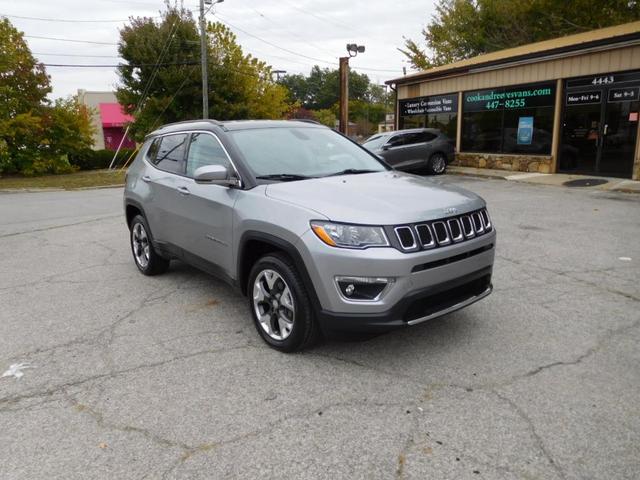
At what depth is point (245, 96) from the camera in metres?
32.2

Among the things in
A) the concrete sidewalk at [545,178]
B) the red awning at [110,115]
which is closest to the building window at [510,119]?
the concrete sidewalk at [545,178]

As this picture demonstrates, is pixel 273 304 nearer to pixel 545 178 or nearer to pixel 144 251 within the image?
pixel 144 251

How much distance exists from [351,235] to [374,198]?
44 cm

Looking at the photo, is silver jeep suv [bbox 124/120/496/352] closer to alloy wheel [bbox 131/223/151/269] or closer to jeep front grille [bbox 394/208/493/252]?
jeep front grille [bbox 394/208/493/252]

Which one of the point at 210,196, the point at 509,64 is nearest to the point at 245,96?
the point at 509,64

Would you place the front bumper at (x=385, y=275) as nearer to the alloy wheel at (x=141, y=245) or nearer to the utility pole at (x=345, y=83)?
the alloy wheel at (x=141, y=245)

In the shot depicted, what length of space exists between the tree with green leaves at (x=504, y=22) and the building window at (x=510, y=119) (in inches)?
445

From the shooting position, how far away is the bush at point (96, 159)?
2862 centimetres

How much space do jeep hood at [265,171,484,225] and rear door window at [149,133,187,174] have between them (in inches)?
64.2

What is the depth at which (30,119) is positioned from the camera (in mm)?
23531

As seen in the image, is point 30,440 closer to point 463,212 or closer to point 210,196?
point 210,196

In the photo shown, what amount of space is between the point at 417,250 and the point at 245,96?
3067 centimetres

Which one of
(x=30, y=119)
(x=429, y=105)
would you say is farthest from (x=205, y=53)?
(x=429, y=105)

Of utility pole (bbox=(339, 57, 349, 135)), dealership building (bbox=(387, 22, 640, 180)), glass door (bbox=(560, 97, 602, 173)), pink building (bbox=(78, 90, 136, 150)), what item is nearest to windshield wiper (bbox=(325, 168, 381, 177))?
dealership building (bbox=(387, 22, 640, 180))
